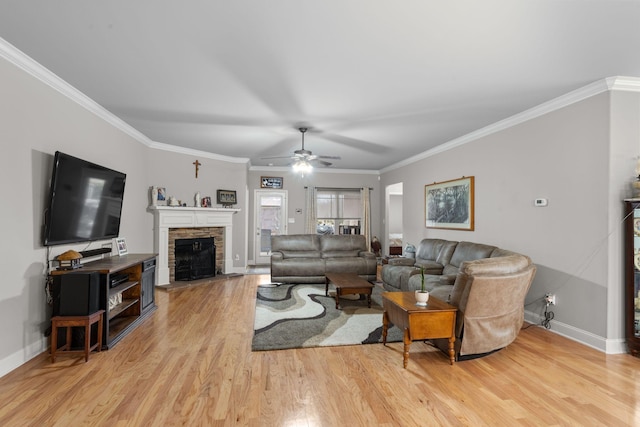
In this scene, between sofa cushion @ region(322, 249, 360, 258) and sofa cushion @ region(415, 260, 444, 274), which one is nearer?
sofa cushion @ region(415, 260, 444, 274)

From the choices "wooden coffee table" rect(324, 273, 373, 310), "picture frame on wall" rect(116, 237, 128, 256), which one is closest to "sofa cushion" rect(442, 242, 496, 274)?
"wooden coffee table" rect(324, 273, 373, 310)

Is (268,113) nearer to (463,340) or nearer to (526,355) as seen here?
(463,340)

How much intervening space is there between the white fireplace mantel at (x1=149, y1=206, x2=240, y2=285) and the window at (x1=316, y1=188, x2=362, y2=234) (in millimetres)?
2645

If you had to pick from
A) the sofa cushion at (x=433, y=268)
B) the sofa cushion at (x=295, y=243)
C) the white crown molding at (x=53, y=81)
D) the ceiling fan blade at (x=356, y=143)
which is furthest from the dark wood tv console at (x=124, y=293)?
the sofa cushion at (x=433, y=268)

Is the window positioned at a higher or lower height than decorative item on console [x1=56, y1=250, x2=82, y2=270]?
higher

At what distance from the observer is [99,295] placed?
3066 mm

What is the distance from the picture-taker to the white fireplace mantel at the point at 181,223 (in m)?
5.82

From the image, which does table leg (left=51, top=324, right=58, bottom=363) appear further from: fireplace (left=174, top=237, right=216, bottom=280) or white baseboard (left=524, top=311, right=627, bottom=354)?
white baseboard (left=524, top=311, right=627, bottom=354)

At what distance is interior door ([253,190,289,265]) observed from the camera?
819cm

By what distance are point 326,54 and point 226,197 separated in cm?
493

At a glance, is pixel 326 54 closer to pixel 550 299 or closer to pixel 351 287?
pixel 351 287

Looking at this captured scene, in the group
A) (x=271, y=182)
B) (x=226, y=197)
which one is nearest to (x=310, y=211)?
(x=271, y=182)

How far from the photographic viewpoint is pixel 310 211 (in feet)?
27.5

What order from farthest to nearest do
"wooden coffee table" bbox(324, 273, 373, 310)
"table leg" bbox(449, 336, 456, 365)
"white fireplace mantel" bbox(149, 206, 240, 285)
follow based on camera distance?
1. "white fireplace mantel" bbox(149, 206, 240, 285)
2. "wooden coffee table" bbox(324, 273, 373, 310)
3. "table leg" bbox(449, 336, 456, 365)
